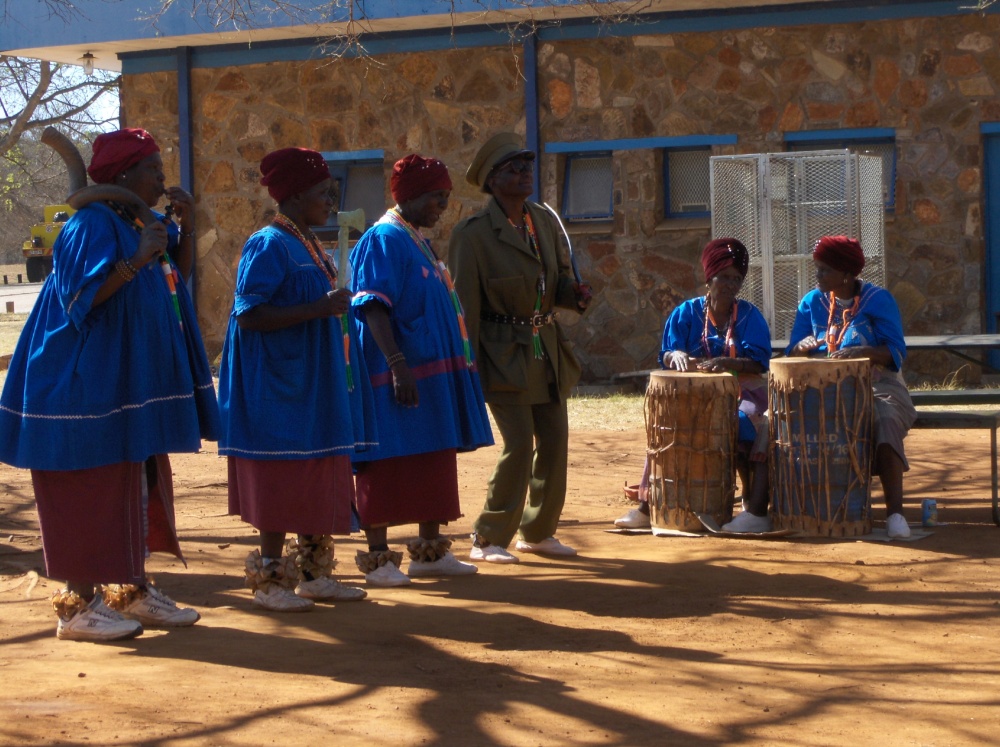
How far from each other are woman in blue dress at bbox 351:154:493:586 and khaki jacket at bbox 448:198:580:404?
11.3 inches

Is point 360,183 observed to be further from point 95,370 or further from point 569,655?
point 569,655

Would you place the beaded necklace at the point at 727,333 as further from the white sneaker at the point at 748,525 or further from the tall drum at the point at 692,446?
the white sneaker at the point at 748,525

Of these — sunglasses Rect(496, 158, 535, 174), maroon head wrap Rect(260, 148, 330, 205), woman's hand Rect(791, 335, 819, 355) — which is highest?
sunglasses Rect(496, 158, 535, 174)

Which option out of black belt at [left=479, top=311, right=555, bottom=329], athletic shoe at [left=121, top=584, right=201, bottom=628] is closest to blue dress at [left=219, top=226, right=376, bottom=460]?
athletic shoe at [left=121, top=584, right=201, bottom=628]

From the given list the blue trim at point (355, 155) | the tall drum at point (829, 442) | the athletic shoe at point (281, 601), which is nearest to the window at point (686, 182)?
the blue trim at point (355, 155)

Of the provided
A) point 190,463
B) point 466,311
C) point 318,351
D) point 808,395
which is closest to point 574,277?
point 466,311

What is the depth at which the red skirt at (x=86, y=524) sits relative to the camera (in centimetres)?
480

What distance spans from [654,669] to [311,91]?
1047cm

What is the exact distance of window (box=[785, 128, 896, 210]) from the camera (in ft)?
39.8

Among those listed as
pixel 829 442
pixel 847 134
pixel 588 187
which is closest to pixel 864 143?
pixel 847 134

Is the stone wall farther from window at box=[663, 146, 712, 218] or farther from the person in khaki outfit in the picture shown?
the person in khaki outfit

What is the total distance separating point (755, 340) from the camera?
275 inches

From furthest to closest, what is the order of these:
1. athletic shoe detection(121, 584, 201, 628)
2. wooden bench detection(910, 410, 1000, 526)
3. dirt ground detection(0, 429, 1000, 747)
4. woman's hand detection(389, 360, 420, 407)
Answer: wooden bench detection(910, 410, 1000, 526), woman's hand detection(389, 360, 420, 407), athletic shoe detection(121, 584, 201, 628), dirt ground detection(0, 429, 1000, 747)

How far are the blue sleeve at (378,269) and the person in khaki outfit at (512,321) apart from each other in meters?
0.52
